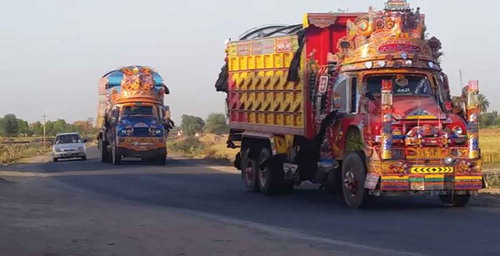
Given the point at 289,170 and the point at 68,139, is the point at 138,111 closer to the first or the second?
the point at 68,139

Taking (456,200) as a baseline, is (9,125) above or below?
above

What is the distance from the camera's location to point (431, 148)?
17453mm

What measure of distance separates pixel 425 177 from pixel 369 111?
164cm

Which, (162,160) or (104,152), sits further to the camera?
(104,152)

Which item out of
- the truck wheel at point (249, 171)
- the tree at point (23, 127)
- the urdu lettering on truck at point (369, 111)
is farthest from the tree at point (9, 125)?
the urdu lettering on truck at point (369, 111)

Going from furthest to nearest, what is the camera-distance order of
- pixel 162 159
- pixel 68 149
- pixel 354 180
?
pixel 68 149 < pixel 162 159 < pixel 354 180

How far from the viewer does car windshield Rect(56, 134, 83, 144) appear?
50.1 metres

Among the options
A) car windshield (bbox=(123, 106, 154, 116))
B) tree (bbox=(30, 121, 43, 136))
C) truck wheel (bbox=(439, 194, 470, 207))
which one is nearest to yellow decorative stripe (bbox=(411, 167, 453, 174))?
truck wheel (bbox=(439, 194, 470, 207))

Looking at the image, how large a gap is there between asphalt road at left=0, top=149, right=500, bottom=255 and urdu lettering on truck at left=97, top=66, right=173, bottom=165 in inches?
571

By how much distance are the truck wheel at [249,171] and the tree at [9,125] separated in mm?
135852

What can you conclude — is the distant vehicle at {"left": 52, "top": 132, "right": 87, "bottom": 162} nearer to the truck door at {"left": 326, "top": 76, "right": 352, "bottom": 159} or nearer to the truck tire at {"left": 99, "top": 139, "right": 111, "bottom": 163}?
the truck tire at {"left": 99, "top": 139, "right": 111, "bottom": 163}

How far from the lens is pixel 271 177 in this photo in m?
22.6

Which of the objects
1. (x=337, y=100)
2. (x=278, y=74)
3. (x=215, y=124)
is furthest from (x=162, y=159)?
(x=215, y=124)

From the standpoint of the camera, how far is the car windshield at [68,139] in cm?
5012
